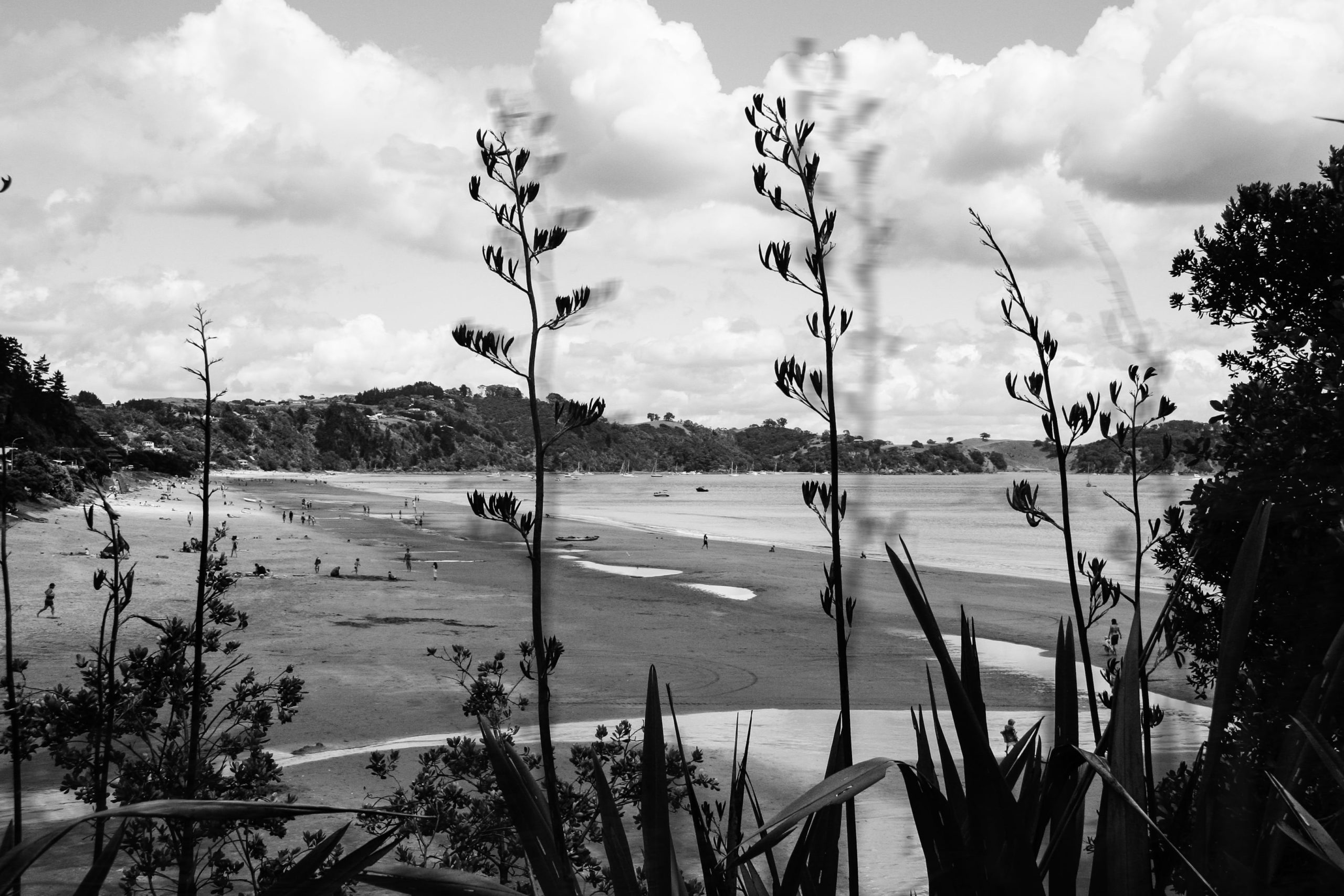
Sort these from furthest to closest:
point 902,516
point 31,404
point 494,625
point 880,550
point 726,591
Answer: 1. point 880,550
2. point 726,591
3. point 494,625
4. point 31,404
5. point 902,516

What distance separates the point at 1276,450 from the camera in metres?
4.08

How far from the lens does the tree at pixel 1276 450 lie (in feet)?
8.28

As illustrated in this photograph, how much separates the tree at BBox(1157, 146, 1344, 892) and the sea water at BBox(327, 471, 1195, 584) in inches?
11.2

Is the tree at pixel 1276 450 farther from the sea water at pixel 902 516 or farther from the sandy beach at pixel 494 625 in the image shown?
the sandy beach at pixel 494 625

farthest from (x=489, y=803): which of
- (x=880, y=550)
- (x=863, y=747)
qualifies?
(x=880, y=550)

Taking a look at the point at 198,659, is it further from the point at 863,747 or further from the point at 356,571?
the point at 356,571

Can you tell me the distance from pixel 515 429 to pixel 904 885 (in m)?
4.45

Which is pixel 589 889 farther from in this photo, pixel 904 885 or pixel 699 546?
pixel 699 546

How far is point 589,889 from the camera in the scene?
5.75 metres

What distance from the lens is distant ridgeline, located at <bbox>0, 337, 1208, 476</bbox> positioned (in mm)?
3225

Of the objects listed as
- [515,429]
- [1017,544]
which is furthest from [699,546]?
[515,429]

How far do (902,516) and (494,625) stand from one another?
19626 mm

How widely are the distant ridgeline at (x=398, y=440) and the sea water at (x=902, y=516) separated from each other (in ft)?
0.81

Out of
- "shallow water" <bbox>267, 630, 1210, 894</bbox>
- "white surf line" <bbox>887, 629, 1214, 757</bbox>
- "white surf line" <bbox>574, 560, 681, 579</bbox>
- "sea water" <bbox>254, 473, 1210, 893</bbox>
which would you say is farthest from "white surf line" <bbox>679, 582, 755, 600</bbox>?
"shallow water" <bbox>267, 630, 1210, 894</bbox>
